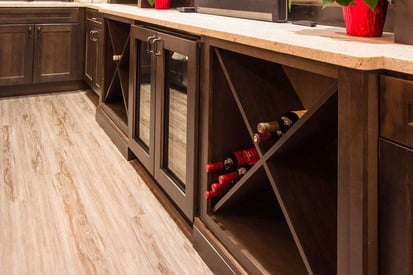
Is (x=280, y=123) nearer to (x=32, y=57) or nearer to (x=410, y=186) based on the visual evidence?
(x=410, y=186)

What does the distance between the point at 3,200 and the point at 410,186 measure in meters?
1.72

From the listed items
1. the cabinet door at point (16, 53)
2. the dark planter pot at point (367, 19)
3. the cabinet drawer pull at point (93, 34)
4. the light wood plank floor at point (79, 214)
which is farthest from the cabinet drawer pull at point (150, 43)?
the cabinet door at point (16, 53)

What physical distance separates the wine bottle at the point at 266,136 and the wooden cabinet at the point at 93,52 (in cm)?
254

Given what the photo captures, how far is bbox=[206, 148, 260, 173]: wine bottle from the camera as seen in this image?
132 cm

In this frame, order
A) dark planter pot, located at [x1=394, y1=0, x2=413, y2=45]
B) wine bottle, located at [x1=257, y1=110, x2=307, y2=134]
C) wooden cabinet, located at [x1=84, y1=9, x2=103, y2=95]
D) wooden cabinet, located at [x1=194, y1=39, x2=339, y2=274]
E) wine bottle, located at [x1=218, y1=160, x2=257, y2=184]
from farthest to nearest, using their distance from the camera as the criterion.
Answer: wooden cabinet, located at [x1=84, y1=9, x2=103, y2=95], wine bottle, located at [x1=218, y1=160, x2=257, y2=184], wine bottle, located at [x1=257, y1=110, x2=307, y2=134], wooden cabinet, located at [x1=194, y1=39, x2=339, y2=274], dark planter pot, located at [x1=394, y1=0, x2=413, y2=45]

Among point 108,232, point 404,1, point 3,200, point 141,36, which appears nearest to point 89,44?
point 141,36

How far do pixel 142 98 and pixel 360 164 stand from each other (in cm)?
156

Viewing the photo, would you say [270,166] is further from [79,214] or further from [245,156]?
[79,214]

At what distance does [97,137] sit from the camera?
280 centimetres

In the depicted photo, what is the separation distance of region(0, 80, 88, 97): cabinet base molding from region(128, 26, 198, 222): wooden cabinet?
233cm

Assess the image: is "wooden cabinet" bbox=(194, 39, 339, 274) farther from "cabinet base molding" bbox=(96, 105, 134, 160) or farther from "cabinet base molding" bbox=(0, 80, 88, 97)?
"cabinet base molding" bbox=(0, 80, 88, 97)

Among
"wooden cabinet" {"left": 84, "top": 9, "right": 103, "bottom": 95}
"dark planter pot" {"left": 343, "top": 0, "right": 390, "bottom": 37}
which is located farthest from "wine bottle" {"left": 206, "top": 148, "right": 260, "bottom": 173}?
"wooden cabinet" {"left": 84, "top": 9, "right": 103, "bottom": 95}

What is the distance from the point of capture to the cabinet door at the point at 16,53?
12.2 ft

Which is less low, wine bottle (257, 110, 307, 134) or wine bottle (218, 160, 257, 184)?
wine bottle (257, 110, 307, 134)
